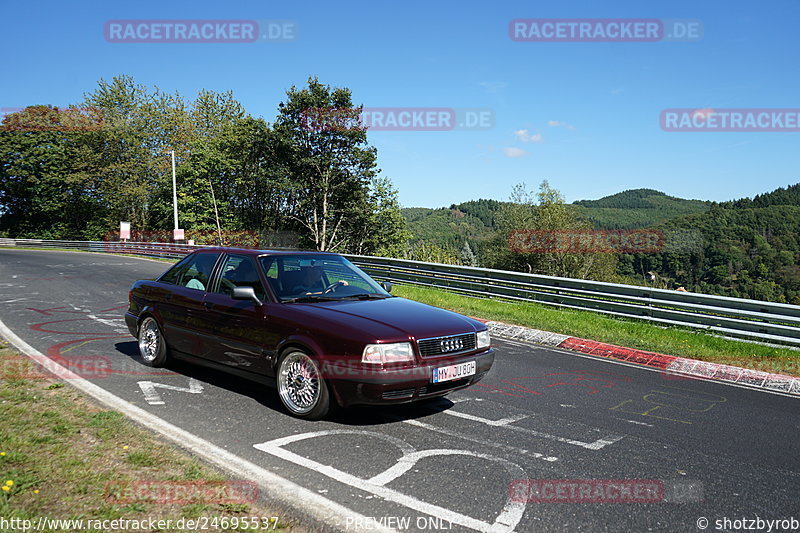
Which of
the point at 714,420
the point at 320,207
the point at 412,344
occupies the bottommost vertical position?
the point at 714,420

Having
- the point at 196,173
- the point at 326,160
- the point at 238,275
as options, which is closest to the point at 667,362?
the point at 238,275

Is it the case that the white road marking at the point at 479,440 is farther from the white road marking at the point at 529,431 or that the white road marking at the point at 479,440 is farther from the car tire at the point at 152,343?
the car tire at the point at 152,343

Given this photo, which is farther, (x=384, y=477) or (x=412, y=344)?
(x=412, y=344)

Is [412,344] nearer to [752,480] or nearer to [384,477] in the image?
[384,477]

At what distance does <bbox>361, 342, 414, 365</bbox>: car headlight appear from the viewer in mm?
4695

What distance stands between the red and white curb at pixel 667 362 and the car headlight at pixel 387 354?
4.70 metres

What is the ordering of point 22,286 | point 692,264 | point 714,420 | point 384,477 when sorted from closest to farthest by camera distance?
point 384,477 < point 714,420 < point 22,286 < point 692,264

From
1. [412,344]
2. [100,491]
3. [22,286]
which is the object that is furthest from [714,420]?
[22,286]

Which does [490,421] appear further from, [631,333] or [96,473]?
[631,333]

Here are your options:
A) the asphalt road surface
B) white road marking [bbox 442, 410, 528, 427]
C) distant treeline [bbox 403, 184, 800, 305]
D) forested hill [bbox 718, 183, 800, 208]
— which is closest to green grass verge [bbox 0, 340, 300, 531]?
the asphalt road surface

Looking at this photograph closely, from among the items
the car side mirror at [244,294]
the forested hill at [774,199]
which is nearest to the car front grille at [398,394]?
the car side mirror at [244,294]

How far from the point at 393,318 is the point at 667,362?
17.4 ft

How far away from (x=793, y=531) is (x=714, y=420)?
2.43 m

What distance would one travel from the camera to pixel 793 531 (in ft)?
10.9
